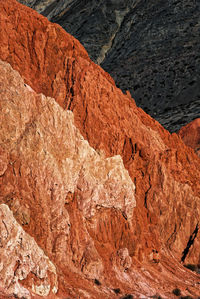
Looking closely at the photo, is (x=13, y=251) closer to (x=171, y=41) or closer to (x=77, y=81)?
(x=77, y=81)

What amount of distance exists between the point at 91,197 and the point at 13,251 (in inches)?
345

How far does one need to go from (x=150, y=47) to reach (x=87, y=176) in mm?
106995

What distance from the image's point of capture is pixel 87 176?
116 feet

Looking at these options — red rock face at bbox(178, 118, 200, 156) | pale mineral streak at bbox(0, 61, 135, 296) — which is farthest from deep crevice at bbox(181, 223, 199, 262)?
red rock face at bbox(178, 118, 200, 156)

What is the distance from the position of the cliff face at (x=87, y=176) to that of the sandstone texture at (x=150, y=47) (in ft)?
177

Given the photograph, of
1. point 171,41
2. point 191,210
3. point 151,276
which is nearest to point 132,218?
point 151,276

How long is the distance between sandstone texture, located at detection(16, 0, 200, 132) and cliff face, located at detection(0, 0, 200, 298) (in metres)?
54.1

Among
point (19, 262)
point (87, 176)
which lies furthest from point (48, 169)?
point (19, 262)

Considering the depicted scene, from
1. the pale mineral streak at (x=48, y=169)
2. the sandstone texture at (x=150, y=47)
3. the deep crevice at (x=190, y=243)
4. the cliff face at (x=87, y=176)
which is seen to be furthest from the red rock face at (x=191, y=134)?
the pale mineral streak at (x=48, y=169)

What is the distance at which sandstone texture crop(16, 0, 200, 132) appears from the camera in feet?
399

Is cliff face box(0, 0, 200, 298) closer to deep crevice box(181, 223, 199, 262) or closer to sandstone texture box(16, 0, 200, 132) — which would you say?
deep crevice box(181, 223, 199, 262)

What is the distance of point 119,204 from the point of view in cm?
3738

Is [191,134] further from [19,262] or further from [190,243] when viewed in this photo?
[19,262]

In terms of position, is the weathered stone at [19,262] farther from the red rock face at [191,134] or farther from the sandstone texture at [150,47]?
the sandstone texture at [150,47]
